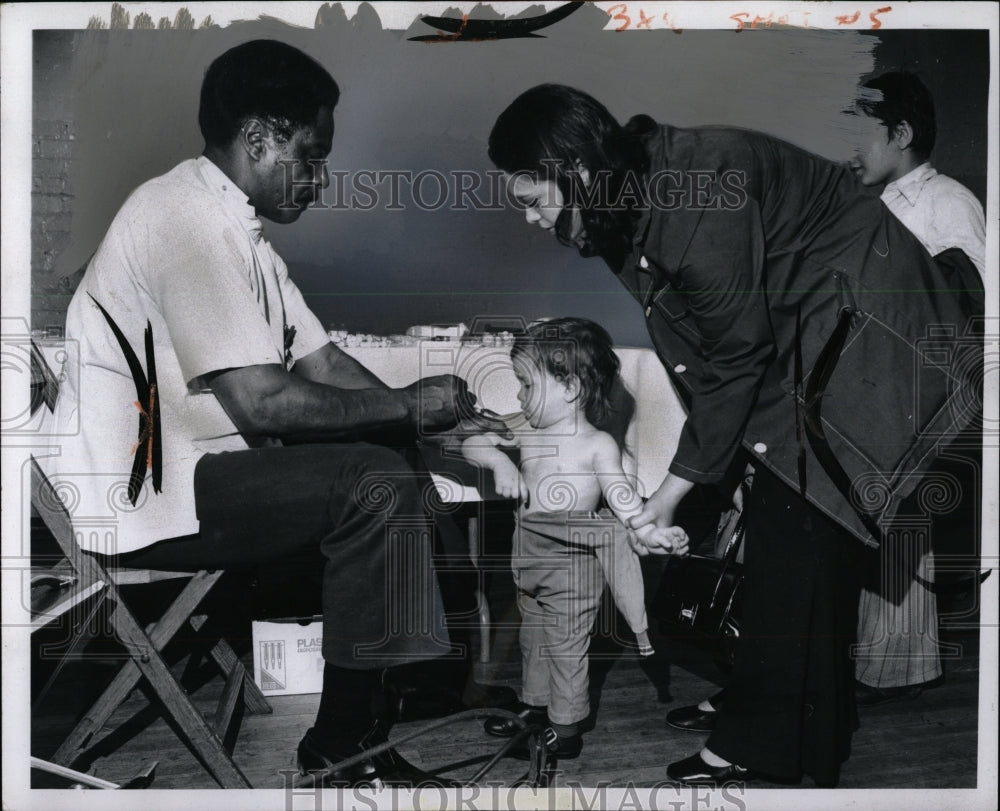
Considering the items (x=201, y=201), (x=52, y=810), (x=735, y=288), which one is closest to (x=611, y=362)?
(x=735, y=288)

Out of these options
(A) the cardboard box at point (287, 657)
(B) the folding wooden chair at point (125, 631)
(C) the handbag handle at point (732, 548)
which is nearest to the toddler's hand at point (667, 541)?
(C) the handbag handle at point (732, 548)

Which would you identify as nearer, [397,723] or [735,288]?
[735,288]

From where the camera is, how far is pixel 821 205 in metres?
3.56

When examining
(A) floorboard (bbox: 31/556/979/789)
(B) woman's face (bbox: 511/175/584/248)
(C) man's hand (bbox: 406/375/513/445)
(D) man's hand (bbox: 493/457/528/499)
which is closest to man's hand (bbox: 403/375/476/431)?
(C) man's hand (bbox: 406/375/513/445)

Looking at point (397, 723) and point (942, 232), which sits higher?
point (942, 232)

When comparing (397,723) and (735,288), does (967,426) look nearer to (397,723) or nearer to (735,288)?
(735,288)

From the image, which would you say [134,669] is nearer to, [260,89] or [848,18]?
[260,89]

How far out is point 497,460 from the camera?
3598 millimetres

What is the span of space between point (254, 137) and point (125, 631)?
5.33 feet

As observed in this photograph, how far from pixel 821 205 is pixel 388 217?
1398 millimetres

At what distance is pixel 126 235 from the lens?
3.52 meters

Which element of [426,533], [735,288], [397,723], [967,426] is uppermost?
[735,288]

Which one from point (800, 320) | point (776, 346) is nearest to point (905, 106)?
point (800, 320)

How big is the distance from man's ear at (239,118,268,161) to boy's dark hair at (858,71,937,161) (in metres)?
1.93
